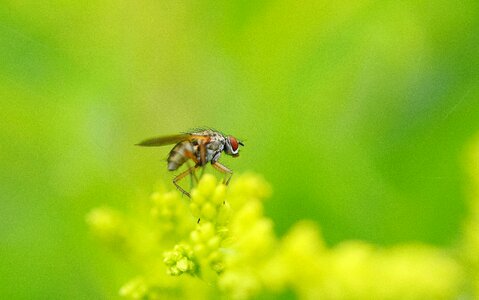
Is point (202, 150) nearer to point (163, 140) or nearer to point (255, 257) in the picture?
point (163, 140)

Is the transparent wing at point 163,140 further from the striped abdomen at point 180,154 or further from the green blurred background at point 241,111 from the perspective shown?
the green blurred background at point 241,111

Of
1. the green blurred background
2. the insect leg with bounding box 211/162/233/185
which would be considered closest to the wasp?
the insect leg with bounding box 211/162/233/185

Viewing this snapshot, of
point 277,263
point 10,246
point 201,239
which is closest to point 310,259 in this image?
point 277,263

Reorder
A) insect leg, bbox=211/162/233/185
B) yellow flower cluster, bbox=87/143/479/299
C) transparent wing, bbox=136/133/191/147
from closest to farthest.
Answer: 1. yellow flower cluster, bbox=87/143/479/299
2. transparent wing, bbox=136/133/191/147
3. insect leg, bbox=211/162/233/185

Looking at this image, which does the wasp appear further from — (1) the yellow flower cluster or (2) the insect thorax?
(1) the yellow flower cluster

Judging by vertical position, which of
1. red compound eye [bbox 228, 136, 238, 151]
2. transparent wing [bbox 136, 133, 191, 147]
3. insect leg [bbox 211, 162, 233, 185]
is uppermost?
red compound eye [bbox 228, 136, 238, 151]

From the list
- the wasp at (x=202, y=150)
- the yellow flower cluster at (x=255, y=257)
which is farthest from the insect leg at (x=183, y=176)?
the yellow flower cluster at (x=255, y=257)
